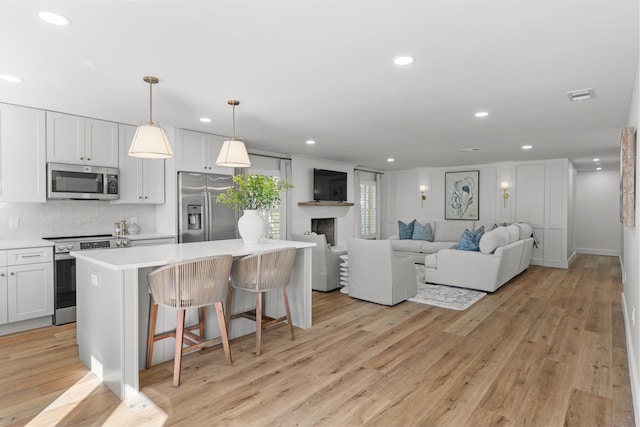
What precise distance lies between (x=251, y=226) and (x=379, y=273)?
199 cm

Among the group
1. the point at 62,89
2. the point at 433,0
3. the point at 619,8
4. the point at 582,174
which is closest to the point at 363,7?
the point at 433,0

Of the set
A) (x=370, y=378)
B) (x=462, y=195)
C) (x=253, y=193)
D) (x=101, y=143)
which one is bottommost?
(x=370, y=378)

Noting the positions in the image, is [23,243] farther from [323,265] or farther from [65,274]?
[323,265]

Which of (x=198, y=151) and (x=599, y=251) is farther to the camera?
(x=599, y=251)

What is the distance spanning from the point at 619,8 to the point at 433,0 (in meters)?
1.04

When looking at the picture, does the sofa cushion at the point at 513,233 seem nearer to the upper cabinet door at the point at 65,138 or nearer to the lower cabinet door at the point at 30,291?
the upper cabinet door at the point at 65,138

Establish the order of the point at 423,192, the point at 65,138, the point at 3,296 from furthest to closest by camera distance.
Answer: the point at 423,192 → the point at 65,138 → the point at 3,296

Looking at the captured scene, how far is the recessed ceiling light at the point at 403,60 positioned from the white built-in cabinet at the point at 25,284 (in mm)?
4065

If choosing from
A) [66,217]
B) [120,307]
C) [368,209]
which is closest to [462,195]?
[368,209]

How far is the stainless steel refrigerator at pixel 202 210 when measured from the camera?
495 centimetres

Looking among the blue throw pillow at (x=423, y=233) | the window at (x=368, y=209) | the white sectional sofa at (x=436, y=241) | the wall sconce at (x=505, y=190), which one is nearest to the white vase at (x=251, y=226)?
the white sectional sofa at (x=436, y=241)

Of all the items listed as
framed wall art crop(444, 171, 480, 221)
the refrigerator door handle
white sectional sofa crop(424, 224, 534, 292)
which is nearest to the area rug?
white sectional sofa crop(424, 224, 534, 292)

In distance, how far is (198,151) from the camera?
5.14 meters

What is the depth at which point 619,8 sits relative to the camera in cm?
198
